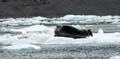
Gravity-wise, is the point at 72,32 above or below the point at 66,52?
above

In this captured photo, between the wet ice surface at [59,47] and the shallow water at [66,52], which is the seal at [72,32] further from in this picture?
the shallow water at [66,52]

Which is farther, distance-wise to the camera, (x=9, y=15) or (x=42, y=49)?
(x=9, y=15)

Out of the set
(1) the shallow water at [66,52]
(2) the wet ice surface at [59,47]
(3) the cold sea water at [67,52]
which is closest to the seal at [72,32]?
(2) the wet ice surface at [59,47]

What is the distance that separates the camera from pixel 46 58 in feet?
55.8

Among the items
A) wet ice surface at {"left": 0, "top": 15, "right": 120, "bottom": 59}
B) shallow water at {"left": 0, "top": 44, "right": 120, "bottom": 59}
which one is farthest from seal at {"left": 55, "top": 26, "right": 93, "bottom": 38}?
shallow water at {"left": 0, "top": 44, "right": 120, "bottom": 59}

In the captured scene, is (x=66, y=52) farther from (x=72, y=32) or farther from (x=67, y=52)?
(x=72, y=32)

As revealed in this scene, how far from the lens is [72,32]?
23031mm

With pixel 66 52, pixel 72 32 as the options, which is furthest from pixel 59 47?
pixel 72 32

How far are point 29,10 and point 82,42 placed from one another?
55.1 meters

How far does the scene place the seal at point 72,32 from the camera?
74.0 ft

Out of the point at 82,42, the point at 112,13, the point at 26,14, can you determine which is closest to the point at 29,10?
the point at 26,14

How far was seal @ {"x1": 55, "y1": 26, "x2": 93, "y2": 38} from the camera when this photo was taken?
22.6 metres

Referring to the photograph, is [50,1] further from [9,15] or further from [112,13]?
[112,13]

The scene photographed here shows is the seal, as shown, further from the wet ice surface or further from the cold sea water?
the cold sea water
